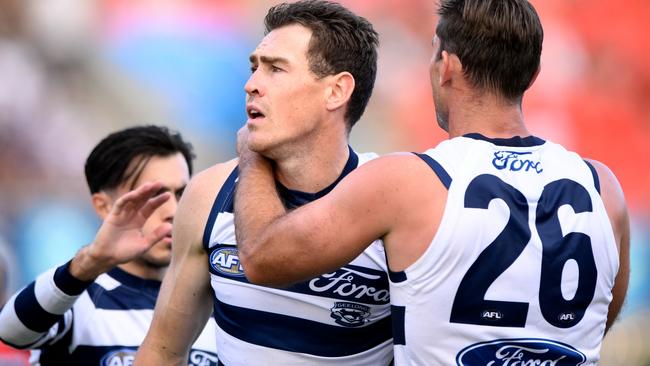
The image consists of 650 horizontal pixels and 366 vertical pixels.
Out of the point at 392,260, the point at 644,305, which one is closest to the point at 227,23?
the point at 644,305

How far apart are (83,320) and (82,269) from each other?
45 cm

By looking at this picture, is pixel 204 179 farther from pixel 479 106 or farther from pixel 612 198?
pixel 612 198

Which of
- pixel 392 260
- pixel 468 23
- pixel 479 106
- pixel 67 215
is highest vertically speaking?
pixel 468 23

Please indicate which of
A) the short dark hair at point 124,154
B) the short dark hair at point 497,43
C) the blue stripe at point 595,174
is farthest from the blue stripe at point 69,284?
the blue stripe at point 595,174

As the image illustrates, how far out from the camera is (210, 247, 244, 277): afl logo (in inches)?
143

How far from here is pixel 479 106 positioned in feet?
10.9

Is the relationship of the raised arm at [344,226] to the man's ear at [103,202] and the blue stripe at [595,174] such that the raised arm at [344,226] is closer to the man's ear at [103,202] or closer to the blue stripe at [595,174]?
the blue stripe at [595,174]

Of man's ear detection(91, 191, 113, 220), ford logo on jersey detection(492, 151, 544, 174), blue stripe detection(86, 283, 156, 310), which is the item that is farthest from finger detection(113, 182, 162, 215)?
ford logo on jersey detection(492, 151, 544, 174)

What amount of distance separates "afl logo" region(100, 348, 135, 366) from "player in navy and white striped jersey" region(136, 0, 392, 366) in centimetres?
73

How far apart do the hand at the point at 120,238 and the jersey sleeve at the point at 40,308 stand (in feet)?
0.21

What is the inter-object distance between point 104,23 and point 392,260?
28.5 feet

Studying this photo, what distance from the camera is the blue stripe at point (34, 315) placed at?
4.19 meters

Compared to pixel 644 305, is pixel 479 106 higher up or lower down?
higher up

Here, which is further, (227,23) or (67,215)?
(227,23)
